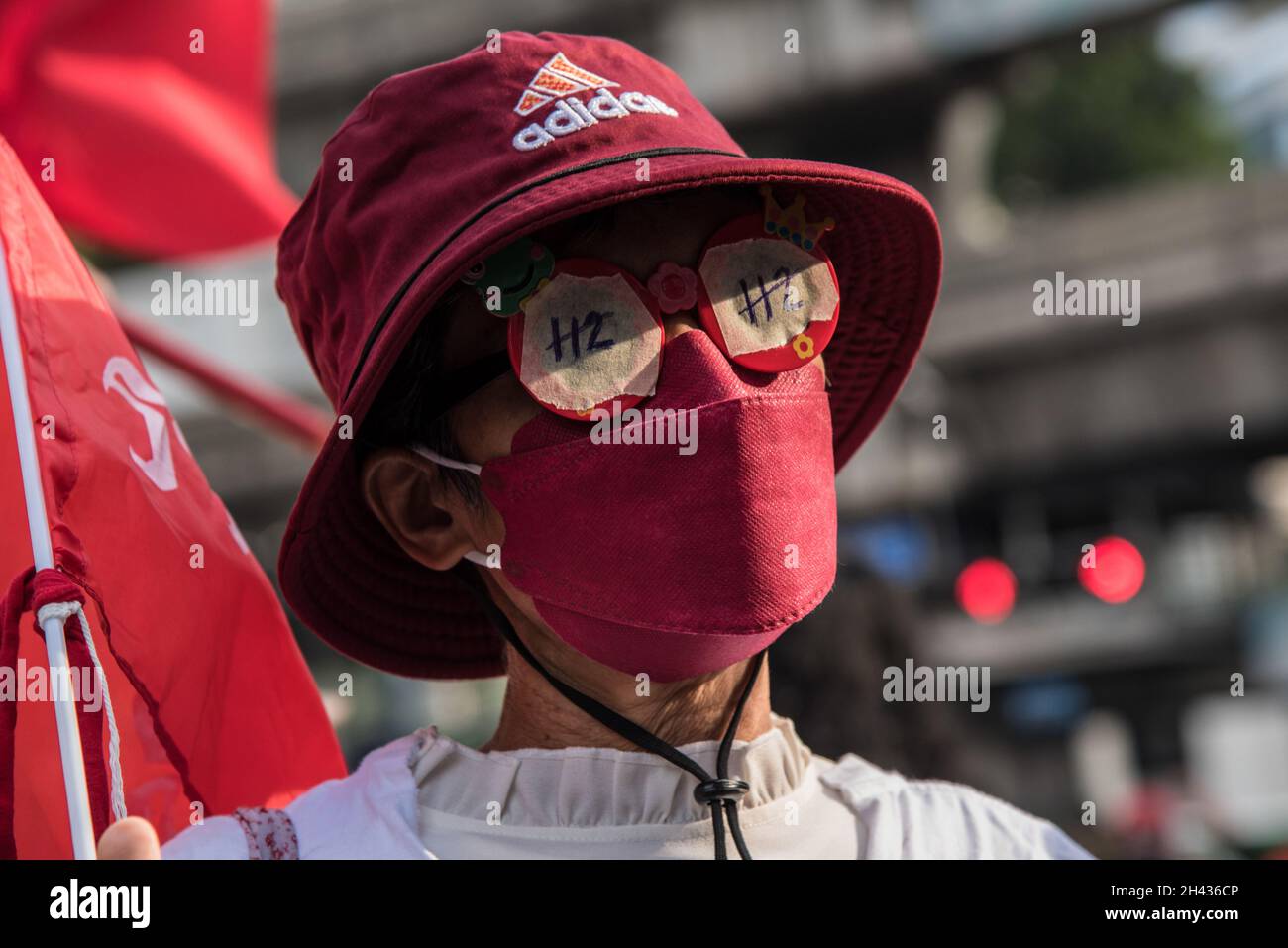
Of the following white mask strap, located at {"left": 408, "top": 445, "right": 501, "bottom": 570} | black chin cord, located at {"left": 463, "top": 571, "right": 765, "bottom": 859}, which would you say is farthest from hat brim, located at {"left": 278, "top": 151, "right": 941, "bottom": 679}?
black chin cord, located at {"left": 463, "top": 571, "right": 765, "bottom": 859}

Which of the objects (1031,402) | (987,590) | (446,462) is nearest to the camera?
(446,462)

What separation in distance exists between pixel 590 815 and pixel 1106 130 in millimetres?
32230

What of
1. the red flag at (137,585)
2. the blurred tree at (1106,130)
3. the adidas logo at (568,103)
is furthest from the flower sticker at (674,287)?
the blurred tree at (1106,130)

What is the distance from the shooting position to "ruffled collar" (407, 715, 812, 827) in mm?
1875

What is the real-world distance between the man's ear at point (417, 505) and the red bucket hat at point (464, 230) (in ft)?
0.25

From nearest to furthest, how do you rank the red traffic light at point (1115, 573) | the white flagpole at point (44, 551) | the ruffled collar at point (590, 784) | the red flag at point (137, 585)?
the white flagpole at point (44, 551), the ruffled collar at point (590, 784), the red flag at point (137, 585), the red traffic light at point (1115, 573)

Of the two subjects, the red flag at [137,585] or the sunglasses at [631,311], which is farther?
the red flag at [137,585]

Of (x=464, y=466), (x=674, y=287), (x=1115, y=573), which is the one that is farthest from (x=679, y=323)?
(x=1115, y=573)

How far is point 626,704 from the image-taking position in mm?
1927

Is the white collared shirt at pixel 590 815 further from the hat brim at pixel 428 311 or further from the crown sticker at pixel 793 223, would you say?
the crown sticker at pixel 793 223

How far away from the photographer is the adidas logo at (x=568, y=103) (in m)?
1.90

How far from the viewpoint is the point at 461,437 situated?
1.97m

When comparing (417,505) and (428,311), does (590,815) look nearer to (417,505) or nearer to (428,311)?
(417,505)
